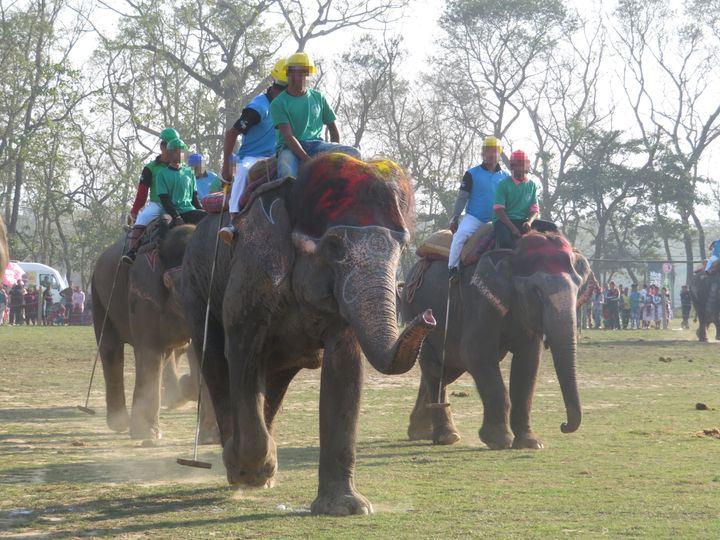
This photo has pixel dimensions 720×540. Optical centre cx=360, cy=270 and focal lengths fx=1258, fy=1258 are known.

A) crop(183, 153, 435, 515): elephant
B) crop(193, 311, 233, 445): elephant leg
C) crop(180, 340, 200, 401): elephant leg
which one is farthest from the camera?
crop(180, 340, 200, 401): elephant leg

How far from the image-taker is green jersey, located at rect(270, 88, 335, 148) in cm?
823

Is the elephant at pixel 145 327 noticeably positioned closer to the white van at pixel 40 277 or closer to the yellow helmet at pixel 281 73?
the yellow helmet at pixel 281 73

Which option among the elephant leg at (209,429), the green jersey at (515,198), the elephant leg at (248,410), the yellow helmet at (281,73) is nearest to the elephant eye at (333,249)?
the elephant leg at (248,410)

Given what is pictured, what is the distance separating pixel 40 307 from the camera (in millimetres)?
49500

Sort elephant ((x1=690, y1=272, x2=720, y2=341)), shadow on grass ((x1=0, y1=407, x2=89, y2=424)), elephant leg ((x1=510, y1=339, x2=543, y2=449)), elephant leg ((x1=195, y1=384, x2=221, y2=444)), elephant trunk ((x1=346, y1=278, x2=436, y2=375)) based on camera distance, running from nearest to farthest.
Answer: elephant trunk ((x1=346, y1=278, x2=436, y2=375)) < elephant leg ((x1=510, y1=339, x2=543, y2=449)) < elephant leg ((x1=195, y1=384, x2=221, y2=444)) < shadow on grass ((x1=0, y1=407, x2=89, y2=424)) < elephant ((x1=690, y1=272, x2=720, y2=341))

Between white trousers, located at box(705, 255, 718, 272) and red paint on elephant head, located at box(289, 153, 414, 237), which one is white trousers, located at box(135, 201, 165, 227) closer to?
red paint on elephant head, located at box(289, 153, 414, 237)

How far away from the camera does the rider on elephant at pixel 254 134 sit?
28.7 feet

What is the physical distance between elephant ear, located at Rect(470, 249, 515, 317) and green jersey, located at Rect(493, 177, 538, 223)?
0.41 metres

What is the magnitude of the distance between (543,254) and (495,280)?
1.67 feet

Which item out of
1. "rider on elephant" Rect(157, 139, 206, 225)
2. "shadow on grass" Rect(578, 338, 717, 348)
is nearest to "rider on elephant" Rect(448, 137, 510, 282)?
"rider on elephant" Rect(157, 139, 206, 225)

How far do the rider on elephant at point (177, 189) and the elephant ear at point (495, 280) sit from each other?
280cm

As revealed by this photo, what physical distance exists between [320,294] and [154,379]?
5.29 meters

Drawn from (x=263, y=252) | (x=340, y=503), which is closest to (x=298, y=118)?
(x=263, y=252)

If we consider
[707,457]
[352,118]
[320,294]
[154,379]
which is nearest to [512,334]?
[707,457]
